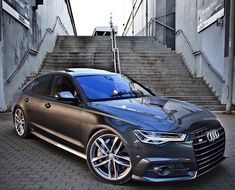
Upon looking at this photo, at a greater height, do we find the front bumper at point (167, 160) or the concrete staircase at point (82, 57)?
the concrete staircase at point (82, 57)

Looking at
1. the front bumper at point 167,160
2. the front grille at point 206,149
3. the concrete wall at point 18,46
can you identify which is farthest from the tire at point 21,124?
the front grille at point 206,149

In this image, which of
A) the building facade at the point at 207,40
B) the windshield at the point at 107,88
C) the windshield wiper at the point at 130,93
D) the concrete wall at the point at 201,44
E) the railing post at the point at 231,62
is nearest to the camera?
the windshield at the point at 107,88

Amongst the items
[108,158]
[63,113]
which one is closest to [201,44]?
[63,113]

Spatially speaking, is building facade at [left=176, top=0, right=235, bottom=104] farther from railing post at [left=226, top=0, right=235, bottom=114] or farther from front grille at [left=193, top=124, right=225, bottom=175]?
front grille at [left=193, top=124, right=225, bottom=175]

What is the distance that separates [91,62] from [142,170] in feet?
36.3

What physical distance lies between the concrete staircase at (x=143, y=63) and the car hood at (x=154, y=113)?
21.1ft

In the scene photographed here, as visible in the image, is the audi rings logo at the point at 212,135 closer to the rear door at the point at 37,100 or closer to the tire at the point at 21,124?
the rear door at the point at 37,100

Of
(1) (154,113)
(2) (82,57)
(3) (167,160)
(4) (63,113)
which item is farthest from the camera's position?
(2) (82,57)

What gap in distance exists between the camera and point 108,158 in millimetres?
4195

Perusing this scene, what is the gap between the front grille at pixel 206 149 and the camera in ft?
12.7

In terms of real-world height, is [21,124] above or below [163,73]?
below

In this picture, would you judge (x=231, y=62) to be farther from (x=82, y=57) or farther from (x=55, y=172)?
(x=55, y=172)

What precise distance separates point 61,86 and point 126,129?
6.35 feet

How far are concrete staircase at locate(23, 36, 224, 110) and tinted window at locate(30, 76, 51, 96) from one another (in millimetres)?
5893
